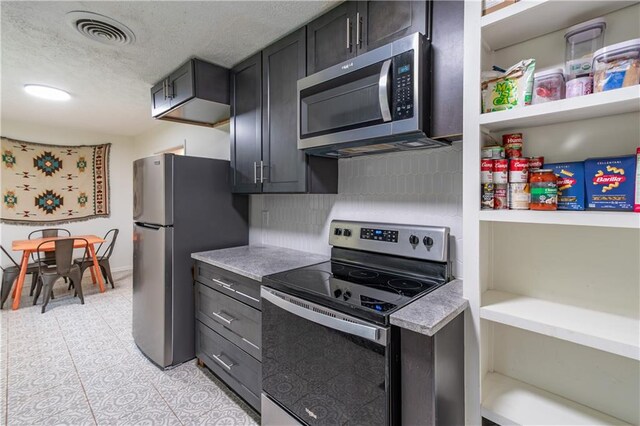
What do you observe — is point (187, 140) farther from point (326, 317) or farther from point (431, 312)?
point (431, 312)

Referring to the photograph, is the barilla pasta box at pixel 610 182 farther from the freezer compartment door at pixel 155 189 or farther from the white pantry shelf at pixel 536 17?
the freezer compartment door at pixel 155 189

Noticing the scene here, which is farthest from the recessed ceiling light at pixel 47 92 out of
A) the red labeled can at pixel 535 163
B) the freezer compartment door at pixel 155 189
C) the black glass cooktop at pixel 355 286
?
the red labeled can at pixel 535 163

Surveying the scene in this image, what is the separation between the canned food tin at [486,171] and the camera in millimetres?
1107

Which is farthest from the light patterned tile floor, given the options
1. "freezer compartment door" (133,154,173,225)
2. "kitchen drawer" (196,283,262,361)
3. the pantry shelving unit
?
the pantry shelving unit

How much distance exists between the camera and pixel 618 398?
1002mm

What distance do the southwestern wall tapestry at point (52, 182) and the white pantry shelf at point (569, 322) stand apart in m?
5.68

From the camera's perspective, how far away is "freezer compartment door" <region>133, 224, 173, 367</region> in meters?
2.18

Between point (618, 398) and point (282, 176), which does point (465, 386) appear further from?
point (282, 176)

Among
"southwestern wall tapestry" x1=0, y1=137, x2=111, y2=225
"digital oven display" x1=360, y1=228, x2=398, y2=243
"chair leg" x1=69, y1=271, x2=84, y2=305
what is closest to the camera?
"digital oven display" x1=360, y1=228, x2=398, y2=243

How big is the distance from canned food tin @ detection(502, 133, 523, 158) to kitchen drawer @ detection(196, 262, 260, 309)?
1.35 m

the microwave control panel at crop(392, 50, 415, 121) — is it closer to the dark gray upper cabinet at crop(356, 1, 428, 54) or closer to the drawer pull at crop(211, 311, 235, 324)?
the dark gray upper cabinet at crop(356, 1, 428, 54)

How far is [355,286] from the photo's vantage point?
139 cm

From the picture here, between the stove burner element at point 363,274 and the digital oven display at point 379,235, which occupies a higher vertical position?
the digital oven display at point 379,235

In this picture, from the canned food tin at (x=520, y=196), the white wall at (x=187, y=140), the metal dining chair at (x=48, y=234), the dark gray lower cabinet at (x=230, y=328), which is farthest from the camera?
the metal dining chair at (x=48, y=234)
